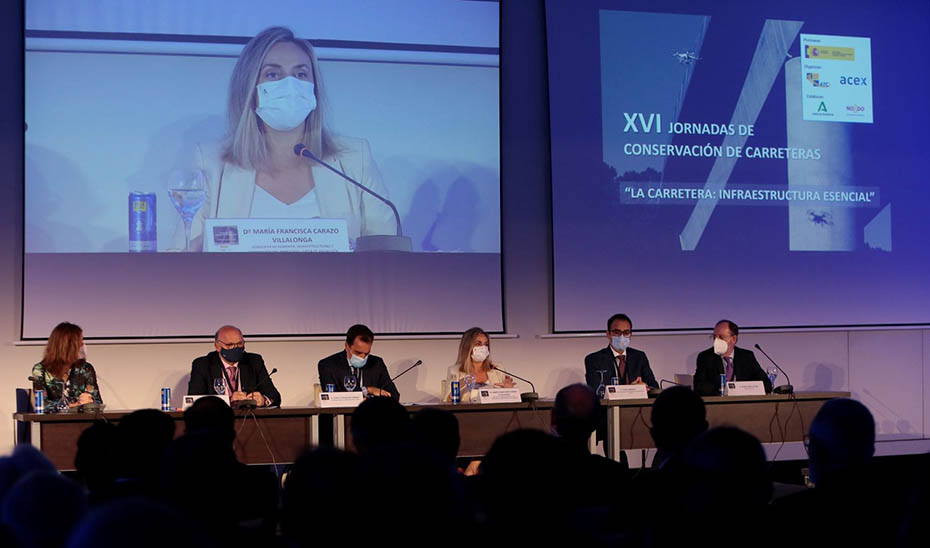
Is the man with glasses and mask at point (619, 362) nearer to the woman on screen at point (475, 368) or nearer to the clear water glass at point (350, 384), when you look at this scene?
the woman on screen at point (475, 368)

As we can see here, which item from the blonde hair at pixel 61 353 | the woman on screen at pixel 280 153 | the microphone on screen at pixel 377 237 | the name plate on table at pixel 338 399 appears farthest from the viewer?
the microphone on screen at pixel 377 237

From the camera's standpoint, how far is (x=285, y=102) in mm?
6648

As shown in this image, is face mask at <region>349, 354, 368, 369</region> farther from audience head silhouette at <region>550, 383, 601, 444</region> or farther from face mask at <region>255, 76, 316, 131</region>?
audience head silhouette at <region>550, 383, 601, 444</region>

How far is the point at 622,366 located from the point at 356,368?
177 cm

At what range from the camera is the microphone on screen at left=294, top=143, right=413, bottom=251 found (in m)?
6.68

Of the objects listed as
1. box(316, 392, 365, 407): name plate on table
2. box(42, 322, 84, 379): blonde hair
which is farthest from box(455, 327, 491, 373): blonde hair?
box(42, 322, 84, 379): blonde hair

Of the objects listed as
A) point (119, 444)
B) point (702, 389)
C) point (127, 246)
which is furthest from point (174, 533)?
point (127, 246)

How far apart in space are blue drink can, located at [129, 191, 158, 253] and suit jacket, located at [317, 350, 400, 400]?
1.52 meters

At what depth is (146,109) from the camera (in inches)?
255

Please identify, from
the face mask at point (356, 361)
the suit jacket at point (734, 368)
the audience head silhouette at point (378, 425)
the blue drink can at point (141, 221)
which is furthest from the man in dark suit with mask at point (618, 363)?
the audience head silhouette at point (378, 425)

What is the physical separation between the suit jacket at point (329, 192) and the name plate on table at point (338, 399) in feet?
5.47

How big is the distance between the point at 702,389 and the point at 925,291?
116 inches

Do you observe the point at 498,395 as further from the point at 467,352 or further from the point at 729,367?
the point at 729,367

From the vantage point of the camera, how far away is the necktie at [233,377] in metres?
5.79
